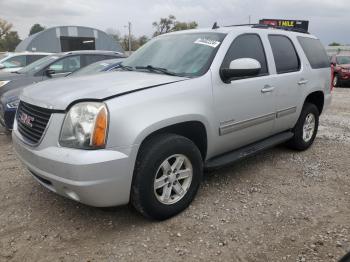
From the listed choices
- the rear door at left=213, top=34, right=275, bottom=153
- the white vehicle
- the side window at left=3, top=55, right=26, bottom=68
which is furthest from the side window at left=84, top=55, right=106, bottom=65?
the rear door at left=213, top=34, right=275, bottom=153

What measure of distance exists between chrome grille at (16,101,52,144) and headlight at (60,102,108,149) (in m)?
0.25

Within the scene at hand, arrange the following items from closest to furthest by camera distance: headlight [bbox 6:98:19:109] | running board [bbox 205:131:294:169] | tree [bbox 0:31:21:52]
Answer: running board [bbox 205:131:294:169] < headlight [bbox 6:98:19:109] < tree [bbox 0:31:21:52]

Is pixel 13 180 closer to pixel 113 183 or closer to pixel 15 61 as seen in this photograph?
pixel 113 183

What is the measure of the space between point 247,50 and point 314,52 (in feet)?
5.83

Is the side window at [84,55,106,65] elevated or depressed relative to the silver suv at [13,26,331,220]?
elevated

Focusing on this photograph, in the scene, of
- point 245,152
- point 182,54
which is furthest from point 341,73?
point 182,54

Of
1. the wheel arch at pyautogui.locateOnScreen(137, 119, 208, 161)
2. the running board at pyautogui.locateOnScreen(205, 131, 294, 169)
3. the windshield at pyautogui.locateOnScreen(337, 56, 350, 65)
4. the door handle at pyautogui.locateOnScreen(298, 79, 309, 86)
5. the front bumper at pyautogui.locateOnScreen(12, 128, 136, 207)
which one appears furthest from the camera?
the windshield at pyautogui.locateOnScreen(337, 56, 350, 65)

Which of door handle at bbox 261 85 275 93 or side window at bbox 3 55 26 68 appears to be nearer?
door handle at bbox 261 85 275 93

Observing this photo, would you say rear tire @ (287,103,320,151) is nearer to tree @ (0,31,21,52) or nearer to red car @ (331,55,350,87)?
red car @ (331,55,350,87)

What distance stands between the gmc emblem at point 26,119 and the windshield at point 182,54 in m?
1.33

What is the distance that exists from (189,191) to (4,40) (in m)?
68.1

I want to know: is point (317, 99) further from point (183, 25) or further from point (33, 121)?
point (183, 25)

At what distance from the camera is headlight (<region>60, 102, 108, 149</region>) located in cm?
268

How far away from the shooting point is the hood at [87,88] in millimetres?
2816
